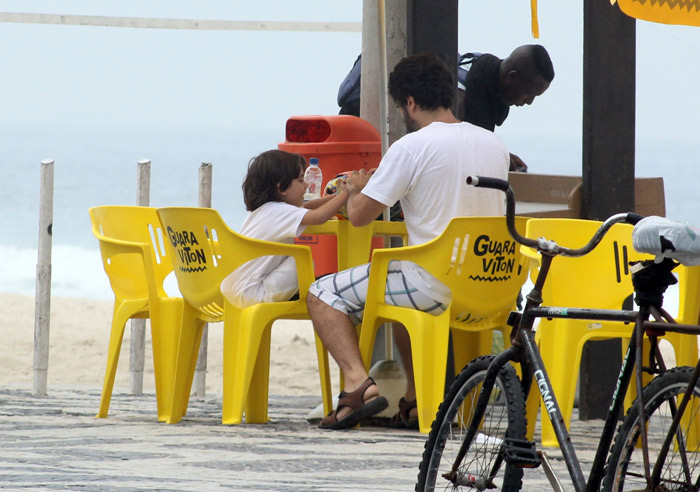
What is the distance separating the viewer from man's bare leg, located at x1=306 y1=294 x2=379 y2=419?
15.4 ft

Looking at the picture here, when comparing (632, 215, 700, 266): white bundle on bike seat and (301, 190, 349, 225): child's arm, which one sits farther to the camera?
(301, 190, 349, 225): child's arm

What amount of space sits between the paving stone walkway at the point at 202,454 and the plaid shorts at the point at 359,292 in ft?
1.52

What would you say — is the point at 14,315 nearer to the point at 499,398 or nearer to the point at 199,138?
the point at 499,398

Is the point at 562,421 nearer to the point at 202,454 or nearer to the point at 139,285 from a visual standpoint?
the point at 202,454

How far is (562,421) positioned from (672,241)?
A: 0.44m

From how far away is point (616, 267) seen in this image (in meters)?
4.48

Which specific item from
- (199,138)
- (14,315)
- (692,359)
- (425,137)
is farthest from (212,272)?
(199,138)

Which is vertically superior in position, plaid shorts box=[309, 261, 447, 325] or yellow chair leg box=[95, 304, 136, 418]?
plaid shorts box=[309, 261, 447, 325]

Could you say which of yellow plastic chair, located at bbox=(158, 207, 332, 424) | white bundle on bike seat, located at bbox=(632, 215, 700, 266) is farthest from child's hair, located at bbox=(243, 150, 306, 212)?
white bundle on bike seat, located at bbox=(632, 215, 700, 266)

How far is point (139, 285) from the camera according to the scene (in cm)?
558

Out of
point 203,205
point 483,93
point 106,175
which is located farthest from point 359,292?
point 106,175

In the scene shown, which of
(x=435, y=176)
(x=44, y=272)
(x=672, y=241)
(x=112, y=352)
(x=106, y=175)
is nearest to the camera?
(x=672, y=241)

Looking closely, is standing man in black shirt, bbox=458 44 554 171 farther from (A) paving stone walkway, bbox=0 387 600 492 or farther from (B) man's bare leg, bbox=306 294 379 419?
(B) man's bare leg, bbox=306 294 379 419

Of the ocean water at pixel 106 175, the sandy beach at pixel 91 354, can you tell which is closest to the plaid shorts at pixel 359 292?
the sandy beach at pixel 91 354
